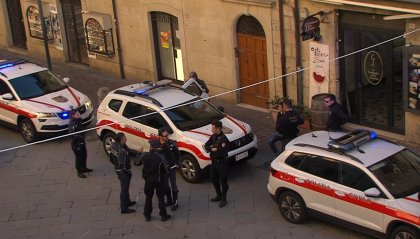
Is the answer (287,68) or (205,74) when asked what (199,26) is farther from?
(287,68)

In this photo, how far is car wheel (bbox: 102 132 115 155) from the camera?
16.7 m

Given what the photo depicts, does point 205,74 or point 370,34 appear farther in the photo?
point 205,74

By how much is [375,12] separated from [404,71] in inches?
57.5

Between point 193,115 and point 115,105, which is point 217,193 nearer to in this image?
point 193,115

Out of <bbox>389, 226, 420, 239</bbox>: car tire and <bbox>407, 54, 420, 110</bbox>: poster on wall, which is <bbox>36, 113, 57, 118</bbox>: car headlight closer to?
<bbox>407, 54, 420, 110</bbox>: poster on wall

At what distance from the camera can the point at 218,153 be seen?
13.5 metres

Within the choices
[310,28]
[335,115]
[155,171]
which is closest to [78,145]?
[155,171]

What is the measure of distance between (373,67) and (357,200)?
5.94 m

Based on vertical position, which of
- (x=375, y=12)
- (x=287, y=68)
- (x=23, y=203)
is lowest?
(x=23, y=203)

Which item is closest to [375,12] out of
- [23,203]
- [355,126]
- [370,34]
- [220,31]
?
[370,34]

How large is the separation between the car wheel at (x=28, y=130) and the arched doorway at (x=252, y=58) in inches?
228

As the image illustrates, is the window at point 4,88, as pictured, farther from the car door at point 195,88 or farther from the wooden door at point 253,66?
the wooden door at point 253,66

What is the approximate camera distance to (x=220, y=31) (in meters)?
19.8

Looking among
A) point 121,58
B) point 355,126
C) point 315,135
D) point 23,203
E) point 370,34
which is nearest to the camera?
point 315,135
